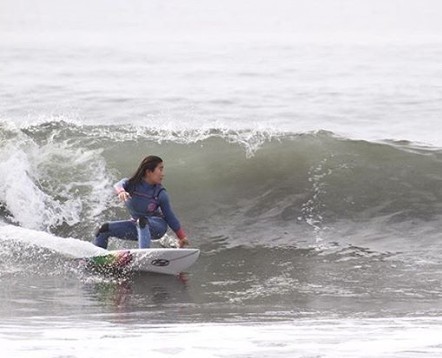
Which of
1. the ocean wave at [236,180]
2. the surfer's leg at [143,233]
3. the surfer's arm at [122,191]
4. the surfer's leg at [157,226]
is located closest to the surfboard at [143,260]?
the surfer's leg at [143,233]

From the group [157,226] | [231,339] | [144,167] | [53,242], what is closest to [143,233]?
[157,226]

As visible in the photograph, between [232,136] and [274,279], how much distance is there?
652 cm

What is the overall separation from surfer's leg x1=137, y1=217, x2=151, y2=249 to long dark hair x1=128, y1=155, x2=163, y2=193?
16.2 inches

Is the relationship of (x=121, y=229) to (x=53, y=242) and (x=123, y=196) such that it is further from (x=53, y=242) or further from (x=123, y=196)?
(x=53, y=242)

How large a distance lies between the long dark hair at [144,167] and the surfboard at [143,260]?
0.78 metres

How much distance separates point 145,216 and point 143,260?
0.53 metres

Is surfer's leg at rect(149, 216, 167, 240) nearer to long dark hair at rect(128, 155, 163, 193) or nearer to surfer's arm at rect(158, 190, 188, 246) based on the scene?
surfer's arm at rect(158, 190, 188, 246)

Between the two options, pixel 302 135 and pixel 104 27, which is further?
pixel 104 27

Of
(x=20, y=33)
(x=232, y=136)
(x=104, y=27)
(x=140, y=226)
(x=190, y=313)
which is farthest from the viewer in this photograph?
(x=104, y=27)

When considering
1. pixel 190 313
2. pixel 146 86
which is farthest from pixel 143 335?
pixel 146 86

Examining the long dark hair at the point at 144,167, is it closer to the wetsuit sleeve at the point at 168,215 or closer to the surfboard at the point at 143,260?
the wetsuit sleeve at the point at 168,215

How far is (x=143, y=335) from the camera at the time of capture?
8891mm

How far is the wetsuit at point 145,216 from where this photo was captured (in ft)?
41.4

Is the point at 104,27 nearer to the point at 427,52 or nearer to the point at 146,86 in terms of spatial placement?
the point at 427,52
